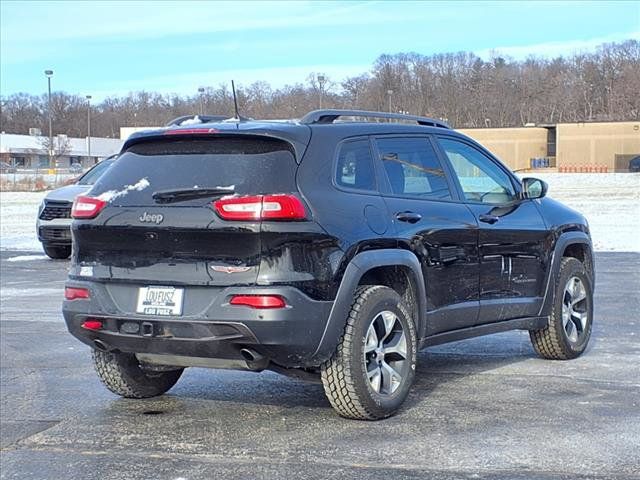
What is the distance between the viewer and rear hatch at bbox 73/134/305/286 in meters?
5.04

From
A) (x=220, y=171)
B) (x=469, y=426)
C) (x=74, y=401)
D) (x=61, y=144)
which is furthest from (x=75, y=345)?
(x=61, y=144)

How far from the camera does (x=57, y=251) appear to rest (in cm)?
1712

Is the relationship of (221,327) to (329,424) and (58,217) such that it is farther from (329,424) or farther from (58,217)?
(58,217)

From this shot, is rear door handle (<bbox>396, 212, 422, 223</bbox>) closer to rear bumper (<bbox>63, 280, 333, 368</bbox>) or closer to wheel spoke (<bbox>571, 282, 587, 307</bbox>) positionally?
rear bumper (<bbox>63, 280, 333, 368</bbox>)

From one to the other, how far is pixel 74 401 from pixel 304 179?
7.70 feet

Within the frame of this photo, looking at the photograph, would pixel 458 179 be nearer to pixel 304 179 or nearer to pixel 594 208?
pixel 304 179

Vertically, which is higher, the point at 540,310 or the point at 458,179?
the point at 458,179

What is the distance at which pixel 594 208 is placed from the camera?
3014cm

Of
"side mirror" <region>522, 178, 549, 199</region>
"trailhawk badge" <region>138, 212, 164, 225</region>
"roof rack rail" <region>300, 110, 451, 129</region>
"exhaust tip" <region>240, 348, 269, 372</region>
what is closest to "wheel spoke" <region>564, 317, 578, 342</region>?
"side mirror" <region>522, 178, 549, 199</region>

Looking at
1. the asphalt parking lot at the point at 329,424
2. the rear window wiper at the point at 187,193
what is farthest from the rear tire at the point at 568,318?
the rear window wiper at the point at 187,193

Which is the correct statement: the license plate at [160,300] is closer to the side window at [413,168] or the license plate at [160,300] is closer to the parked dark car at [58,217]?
the side window at [413,168]

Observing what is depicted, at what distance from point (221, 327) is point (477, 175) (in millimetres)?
2754

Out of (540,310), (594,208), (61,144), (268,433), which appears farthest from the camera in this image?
(61,144)

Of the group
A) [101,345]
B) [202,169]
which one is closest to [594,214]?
[202,169]
